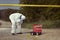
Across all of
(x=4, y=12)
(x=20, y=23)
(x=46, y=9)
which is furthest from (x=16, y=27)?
(x=46, y=9)

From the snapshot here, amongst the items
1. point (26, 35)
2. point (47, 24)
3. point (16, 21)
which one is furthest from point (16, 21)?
point (47, 24)

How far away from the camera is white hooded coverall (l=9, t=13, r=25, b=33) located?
394 centimetres

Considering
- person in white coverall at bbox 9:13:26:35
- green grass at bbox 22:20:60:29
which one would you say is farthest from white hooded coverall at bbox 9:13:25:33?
green grass at bbox 22:20:60:29

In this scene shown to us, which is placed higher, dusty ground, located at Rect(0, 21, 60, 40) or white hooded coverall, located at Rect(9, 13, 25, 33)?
white hooded coverall, located at Rect(9, 13, 25, 33)

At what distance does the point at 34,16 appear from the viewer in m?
4.02

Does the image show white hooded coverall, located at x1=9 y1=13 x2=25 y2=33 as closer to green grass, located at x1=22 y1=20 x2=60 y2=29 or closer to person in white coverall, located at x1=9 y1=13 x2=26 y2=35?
person in white coverall, located at x1=9 y1=13 x2=26 y2=35

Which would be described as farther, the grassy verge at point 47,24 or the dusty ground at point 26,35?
the grassy verge at point 47,24

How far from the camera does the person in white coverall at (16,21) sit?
3941 mm

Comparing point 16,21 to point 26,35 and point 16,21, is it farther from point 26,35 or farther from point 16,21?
point 26,35

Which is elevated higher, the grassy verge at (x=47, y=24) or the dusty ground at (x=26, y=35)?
the grassy verge at (x=47, y=24)

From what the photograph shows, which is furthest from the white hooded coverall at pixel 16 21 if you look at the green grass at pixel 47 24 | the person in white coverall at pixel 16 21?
the green grass at pixel 47 24

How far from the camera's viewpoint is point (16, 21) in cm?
396

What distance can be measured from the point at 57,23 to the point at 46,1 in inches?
→ 18.7

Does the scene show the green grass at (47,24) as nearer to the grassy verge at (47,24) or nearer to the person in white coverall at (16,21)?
the grassy verge at (47,24)
